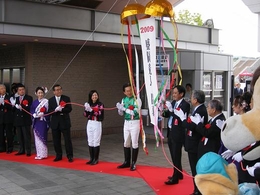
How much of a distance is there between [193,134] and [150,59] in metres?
1.30

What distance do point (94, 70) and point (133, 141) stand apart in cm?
504

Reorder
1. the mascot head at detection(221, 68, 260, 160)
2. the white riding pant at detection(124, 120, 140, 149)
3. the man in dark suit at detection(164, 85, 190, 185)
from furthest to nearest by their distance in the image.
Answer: the white riding pant at detection(124, 120, 140, 149), the man in dark suit at detection(164, 85, 190, 185), the mascot head at detection(221, 68, 260, 160)

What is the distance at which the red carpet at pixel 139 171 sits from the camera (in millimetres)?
5625

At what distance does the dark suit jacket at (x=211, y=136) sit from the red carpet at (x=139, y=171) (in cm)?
100

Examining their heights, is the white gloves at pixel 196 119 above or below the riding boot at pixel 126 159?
above

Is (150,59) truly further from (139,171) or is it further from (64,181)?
(64,181)

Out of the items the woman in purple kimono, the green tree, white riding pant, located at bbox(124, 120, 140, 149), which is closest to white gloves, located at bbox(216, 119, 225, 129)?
white riding pant, located at bbox(124, 120, 140, 149)

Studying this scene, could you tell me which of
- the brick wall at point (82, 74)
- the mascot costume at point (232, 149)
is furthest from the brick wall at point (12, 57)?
the mascot costume at point (232, 149)

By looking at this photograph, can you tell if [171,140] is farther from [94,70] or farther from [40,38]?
[94,70]

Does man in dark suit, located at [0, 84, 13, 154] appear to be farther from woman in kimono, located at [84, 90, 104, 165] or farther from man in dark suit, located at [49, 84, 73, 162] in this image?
woman in kimono, located at [84, 90, 104, 165]

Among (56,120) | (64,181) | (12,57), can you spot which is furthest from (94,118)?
(12,57)

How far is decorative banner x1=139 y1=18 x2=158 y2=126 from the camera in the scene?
5.25 metres

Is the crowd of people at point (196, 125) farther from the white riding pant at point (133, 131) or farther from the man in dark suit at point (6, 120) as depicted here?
the man in dark suit at point (6, 120)

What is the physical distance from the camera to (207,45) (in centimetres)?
1209
